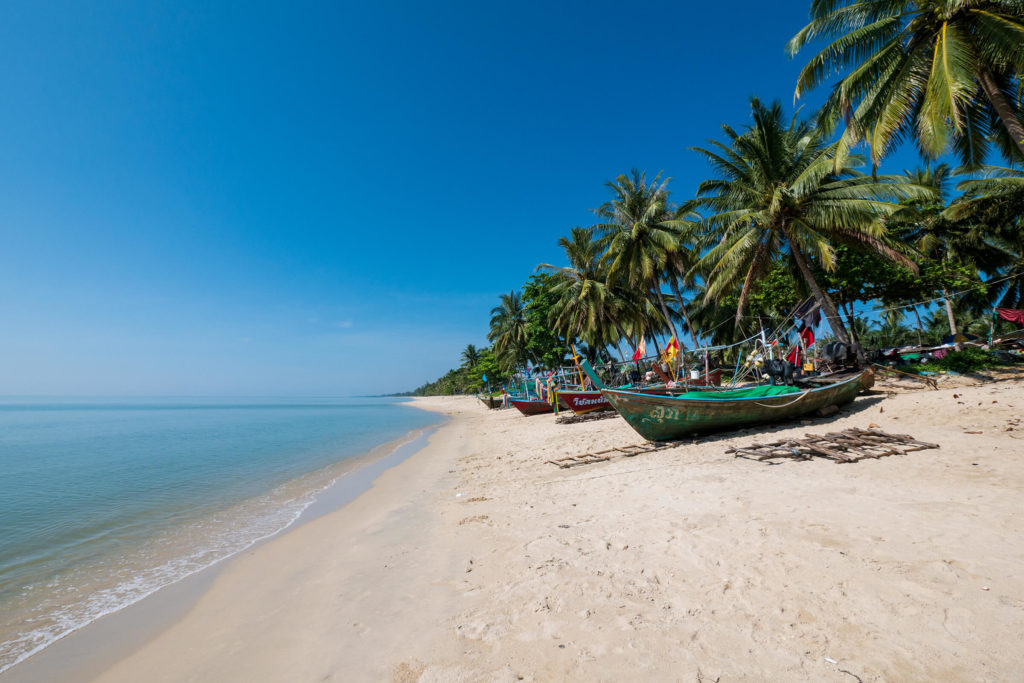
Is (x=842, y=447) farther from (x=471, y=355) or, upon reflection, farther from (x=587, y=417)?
(x=471, y=355)

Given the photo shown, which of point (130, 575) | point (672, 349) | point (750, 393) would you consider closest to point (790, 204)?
point (672, 349)

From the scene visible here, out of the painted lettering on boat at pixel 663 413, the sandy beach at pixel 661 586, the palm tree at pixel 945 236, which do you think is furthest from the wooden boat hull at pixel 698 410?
the palm tree at pixel 945 236

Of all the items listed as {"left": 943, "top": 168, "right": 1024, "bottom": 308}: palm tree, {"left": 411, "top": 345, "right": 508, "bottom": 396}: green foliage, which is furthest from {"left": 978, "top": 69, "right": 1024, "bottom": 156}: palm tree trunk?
{"left": 411, "top": 345, "right": 508, "bottom": 396}: green foliage

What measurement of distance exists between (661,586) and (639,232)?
2225cm

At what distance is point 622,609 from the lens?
3.39m

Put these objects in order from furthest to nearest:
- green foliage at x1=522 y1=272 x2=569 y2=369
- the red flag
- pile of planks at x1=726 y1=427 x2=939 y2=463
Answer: green foliage at x1=522 y1=272 x2=569 y2=369 < the red flag < pile of planks at x1=726 y1=427 x2=939 y2=463

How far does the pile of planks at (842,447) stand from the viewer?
689 centimetres

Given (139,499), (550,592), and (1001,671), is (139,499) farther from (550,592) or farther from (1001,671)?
(1001,671)

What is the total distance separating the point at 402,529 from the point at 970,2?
17.7m

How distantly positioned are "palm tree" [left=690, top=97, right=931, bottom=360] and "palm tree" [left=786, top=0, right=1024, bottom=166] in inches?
104

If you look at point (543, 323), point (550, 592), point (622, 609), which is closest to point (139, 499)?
point (550, 592)

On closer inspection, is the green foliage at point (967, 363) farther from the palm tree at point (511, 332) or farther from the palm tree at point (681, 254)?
the palm tree at point (511, 332)

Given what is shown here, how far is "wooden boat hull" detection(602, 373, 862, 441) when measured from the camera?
9.84 m

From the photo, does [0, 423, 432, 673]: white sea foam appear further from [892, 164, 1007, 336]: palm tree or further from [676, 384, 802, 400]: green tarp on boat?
[892, 164, 1007, 336]: palm tree
